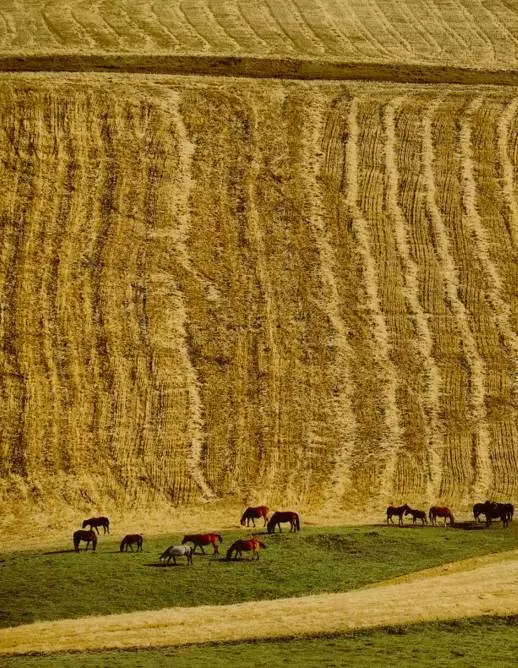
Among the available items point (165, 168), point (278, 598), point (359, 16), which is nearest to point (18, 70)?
point (165, 168)

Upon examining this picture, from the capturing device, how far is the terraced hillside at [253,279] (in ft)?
161

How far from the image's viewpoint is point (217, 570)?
36.8 meters

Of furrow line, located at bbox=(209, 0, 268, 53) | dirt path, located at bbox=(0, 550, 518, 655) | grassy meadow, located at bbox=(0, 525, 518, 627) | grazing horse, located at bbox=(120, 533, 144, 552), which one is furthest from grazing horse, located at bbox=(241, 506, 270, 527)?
furrow line, located at bbox=(209, 0, 268, 53)

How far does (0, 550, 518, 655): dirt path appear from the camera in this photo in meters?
30.8

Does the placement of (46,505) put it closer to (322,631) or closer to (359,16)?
(322,631)

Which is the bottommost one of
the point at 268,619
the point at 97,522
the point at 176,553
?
the point at 268,619

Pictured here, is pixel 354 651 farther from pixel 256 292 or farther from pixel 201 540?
pixel 256 292

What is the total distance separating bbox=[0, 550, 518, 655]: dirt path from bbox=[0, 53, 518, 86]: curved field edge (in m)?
40.6

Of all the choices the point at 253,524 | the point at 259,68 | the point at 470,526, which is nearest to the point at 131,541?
the point at 253,524

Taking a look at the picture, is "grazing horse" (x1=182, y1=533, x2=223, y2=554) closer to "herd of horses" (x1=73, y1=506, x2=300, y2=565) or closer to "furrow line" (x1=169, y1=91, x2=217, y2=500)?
"herd of horses" (x1=73, y1=506, x2=300, y2=565)

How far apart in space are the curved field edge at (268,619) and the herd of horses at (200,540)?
11.4ft

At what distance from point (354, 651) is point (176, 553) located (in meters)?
8.44

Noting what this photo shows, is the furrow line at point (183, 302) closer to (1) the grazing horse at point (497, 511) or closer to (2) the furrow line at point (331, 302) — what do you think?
(2) the furrow line at point (331, 302)

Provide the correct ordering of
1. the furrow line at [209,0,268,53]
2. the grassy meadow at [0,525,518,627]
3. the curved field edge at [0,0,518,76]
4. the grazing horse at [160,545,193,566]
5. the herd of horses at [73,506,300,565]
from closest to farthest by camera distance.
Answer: the grassy meadow at [0,525,518,627], the grazing horse at [160,545,193,566], the herd of horses at [73,506,300,565], the curved field edge at [0,0,518,76], the furrow line at [209,0,268,53]
